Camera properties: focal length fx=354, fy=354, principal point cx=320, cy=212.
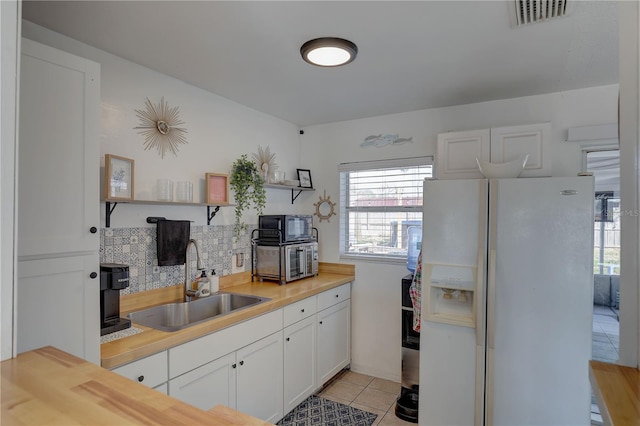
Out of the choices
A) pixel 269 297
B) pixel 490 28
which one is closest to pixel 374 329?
pixel 269 297

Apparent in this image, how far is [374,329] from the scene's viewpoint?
11.0 feet

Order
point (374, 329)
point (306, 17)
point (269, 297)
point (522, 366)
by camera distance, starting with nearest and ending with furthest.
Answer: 1. point (306, 17)
2. point (522, 366)
3. point (269, 297)
4. point (374, 329)

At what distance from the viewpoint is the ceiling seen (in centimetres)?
160

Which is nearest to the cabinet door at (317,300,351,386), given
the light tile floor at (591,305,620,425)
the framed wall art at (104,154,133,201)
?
the framed wall art at (104,154,133,201)

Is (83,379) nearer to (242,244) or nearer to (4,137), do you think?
(4,137)

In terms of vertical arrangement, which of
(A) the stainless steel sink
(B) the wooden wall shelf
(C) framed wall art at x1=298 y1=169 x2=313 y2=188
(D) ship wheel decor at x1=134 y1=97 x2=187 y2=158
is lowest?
(A) the stainless steel sink

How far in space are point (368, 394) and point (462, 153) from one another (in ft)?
→ 6.96

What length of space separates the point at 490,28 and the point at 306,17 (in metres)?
0.92

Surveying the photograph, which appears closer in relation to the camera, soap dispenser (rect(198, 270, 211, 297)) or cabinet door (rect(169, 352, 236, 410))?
cabinet door (rect(169, 352, 236, 410))

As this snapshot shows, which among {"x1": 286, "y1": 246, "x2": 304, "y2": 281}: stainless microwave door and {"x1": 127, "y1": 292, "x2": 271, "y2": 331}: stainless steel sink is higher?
{"x1": 286, "y1": 246, "x2": 304, "y2": 281}: stainless microwave door

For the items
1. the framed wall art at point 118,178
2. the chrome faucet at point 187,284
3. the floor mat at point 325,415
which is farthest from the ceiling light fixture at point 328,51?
the floor mat at point 325,415

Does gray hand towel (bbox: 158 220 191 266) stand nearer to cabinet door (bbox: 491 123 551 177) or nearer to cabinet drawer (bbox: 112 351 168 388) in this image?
cabinet drawer (bbox: 112 351 168 388)

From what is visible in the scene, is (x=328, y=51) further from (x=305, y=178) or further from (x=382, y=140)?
(x=305, y=178)

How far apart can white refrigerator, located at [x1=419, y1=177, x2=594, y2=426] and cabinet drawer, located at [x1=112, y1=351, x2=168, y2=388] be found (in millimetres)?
1584
